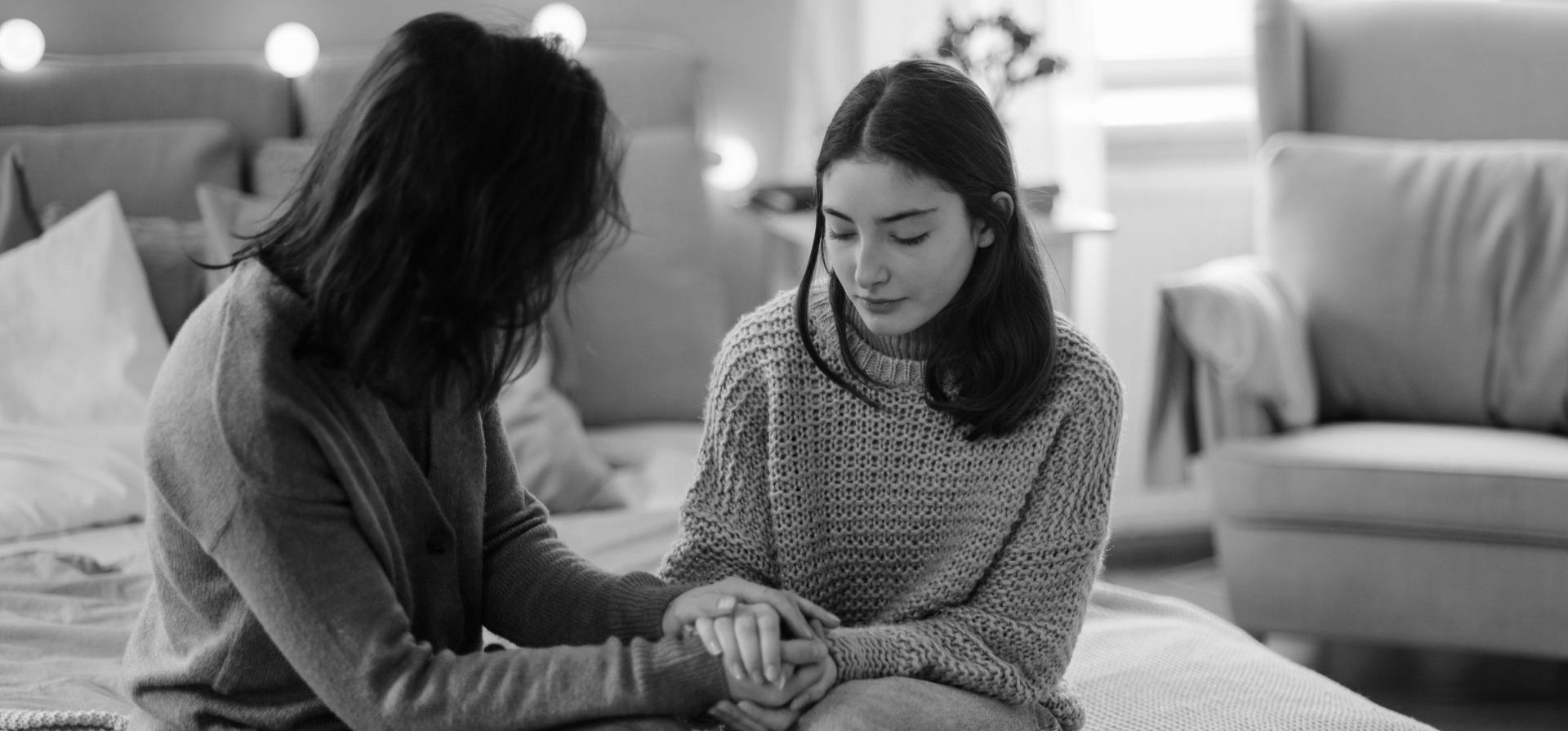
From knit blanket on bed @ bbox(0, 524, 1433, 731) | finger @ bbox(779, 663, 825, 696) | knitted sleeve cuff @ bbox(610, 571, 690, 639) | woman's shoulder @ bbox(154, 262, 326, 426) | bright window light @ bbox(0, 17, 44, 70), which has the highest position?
bright window light @ bbox(0, 17, 44, 70)

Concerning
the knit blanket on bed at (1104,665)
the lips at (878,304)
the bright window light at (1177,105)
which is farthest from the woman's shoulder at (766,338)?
the bright window light at (1177,105)

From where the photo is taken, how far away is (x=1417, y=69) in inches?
112

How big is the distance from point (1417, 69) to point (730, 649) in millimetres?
2260

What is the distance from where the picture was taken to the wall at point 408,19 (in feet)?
9.50

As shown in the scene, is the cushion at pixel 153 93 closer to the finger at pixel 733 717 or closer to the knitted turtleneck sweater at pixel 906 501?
the knitted turtleneck sweater at pixel 906 501

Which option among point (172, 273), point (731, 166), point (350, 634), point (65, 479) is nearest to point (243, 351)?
point (350, 634)

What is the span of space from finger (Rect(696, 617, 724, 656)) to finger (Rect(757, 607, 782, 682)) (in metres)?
0.03

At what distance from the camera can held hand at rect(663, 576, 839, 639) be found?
1162mm

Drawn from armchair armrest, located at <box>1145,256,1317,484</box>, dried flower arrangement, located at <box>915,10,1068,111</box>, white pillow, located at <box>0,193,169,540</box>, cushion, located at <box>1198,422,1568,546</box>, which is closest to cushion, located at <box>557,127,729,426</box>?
dried flower arrangement, located at <box>915,10,1068,111</box>

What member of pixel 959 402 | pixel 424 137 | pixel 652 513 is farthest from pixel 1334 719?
pixel 424 137

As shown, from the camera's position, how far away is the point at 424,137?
38.1 inches

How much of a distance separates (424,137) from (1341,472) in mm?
1702

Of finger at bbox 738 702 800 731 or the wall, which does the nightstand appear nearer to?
the wall

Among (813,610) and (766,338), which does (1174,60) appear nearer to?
(766,338)
